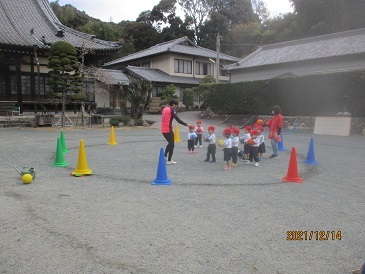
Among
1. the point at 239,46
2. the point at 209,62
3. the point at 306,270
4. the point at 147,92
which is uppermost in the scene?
the point at 239,46

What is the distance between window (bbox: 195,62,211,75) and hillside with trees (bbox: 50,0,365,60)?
7201 mm

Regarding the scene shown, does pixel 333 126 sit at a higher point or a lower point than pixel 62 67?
lower

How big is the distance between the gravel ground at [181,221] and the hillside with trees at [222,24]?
101 ft

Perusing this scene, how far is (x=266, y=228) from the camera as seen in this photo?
3.83 meters

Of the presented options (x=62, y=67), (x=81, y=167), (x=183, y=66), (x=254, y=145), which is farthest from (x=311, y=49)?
(x=81, y=167)

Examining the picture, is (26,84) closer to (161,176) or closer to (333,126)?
(161,176)

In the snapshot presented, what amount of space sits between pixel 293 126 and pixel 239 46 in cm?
3133

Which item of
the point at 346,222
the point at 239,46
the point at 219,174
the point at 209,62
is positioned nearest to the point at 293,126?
the point at 219,174

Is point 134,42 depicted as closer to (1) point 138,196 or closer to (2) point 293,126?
(2) point 293,126

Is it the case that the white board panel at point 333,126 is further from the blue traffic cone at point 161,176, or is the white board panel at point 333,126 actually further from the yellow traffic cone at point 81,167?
the yellow traffic cone at point 81,167

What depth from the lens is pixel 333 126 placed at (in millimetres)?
16469

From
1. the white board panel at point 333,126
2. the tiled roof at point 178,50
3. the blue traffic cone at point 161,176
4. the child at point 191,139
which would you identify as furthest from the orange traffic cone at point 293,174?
the tiled roof at point 178,50

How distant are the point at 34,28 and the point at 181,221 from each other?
834 inches

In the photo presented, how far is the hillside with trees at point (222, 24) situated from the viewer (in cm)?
3284
